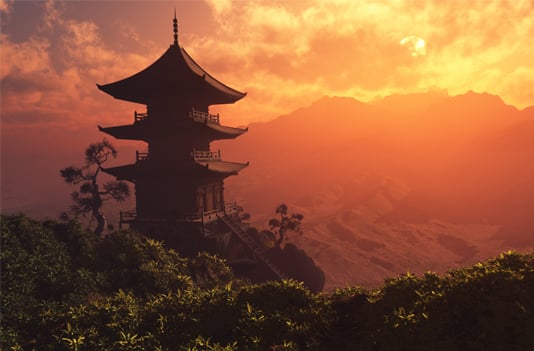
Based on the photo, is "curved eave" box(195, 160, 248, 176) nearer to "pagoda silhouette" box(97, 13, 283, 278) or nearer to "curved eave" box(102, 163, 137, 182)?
"pagoda silhouette" box(97, 13, 283, 278)

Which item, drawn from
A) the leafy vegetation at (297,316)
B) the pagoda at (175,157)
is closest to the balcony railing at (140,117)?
the pagoda at (175,157)

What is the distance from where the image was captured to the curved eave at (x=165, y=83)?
24.4 meters

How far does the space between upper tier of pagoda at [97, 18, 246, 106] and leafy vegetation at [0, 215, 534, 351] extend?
16.0m

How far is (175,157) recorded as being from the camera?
25.9 meters

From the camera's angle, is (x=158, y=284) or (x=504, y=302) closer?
(x=504, y=302)

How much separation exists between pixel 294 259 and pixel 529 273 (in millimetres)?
26875

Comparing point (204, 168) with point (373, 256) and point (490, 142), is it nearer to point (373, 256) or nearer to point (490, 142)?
point (373, 256)

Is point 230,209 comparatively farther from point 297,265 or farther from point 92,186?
point 92,186

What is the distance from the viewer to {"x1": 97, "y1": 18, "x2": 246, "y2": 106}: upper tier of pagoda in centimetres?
2441

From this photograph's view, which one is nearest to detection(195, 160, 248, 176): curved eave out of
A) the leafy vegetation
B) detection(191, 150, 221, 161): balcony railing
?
detection(191, 150, 221, 161): balcony railing

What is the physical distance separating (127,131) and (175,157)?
4225mm

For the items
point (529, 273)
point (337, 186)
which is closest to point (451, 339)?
point (529, 273)

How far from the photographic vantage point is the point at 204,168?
23984 millimetres

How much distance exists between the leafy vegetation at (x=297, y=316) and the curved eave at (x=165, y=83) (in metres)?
16.0
